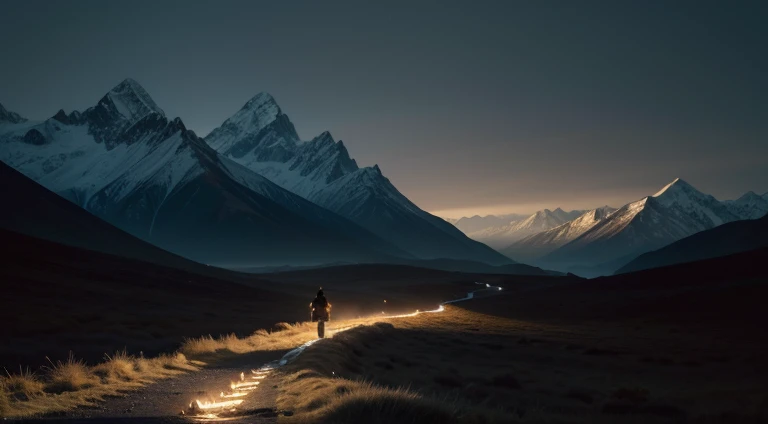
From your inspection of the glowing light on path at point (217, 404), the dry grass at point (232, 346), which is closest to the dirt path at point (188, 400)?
the glowing light on path at point (217, 404)

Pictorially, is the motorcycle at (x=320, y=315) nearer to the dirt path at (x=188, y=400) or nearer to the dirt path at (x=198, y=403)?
the dirt path at (x=188, y=400)

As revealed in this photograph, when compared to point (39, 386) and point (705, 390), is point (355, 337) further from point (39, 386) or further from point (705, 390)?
point (39, 386)

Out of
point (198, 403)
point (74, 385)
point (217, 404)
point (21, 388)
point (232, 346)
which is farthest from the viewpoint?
point (232, 346)

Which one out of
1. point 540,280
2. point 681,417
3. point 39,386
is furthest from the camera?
point 540,280

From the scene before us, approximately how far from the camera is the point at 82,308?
7131 centimetres

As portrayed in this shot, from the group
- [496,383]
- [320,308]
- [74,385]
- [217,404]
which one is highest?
[320,308]

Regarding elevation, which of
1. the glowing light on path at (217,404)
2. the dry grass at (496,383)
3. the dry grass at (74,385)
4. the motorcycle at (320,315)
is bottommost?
the dry grass at (496,383)

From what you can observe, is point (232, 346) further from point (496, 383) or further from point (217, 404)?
→ point (217, 404)

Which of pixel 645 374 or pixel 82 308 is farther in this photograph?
pixel 82 308

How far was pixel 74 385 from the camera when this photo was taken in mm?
17844

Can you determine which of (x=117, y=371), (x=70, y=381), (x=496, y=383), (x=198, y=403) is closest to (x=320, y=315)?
(x=496, y=383)

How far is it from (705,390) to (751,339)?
87.4 ft

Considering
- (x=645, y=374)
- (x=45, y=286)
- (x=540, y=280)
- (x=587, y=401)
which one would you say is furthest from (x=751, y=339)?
(x=540, y=280)

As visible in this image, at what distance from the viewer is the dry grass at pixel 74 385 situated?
14.6 meters
